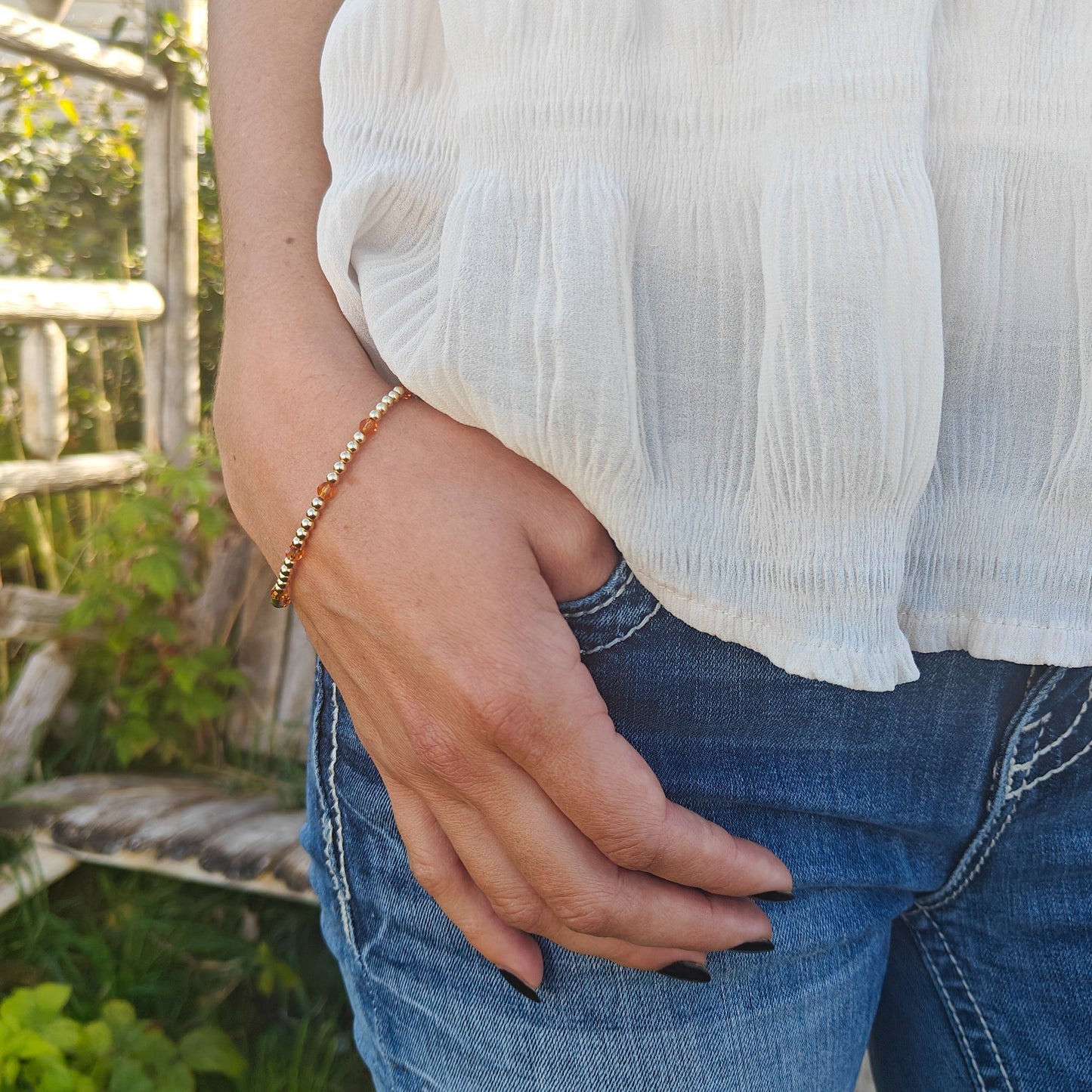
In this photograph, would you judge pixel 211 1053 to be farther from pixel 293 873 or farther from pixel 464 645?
pixel 464 645

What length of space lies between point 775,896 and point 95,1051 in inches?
67.9

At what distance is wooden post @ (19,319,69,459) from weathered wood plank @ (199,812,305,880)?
1.34 m

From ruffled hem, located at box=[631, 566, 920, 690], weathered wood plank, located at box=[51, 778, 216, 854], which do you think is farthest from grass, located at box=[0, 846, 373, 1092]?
ruffled hem, located at box=[631, 566, 920, 690]

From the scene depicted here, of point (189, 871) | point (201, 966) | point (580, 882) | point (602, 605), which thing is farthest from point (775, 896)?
point (201, 966)

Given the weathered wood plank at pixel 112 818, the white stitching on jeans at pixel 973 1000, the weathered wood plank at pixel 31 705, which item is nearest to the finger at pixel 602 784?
the white stitching on jeans at pixel 973 1000

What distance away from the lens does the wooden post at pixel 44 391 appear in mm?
2799

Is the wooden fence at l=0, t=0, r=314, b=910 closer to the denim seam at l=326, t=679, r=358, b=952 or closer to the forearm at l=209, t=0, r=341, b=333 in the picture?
the denim seam at l=326, t=679, r=358, b=952

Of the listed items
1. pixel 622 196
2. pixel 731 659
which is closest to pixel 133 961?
pixel 731 659

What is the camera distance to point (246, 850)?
85.9 inches

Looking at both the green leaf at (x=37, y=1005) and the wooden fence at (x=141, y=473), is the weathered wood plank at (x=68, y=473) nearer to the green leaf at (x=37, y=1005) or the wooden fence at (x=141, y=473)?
the wooden fence at (x=141, y=473)

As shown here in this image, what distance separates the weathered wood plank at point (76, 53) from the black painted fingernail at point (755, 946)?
2797 mm

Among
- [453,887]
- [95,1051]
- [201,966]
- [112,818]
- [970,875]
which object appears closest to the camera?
[453,887]

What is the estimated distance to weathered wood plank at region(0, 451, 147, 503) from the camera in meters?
2.70

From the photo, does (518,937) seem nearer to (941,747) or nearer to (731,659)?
(731,659)
